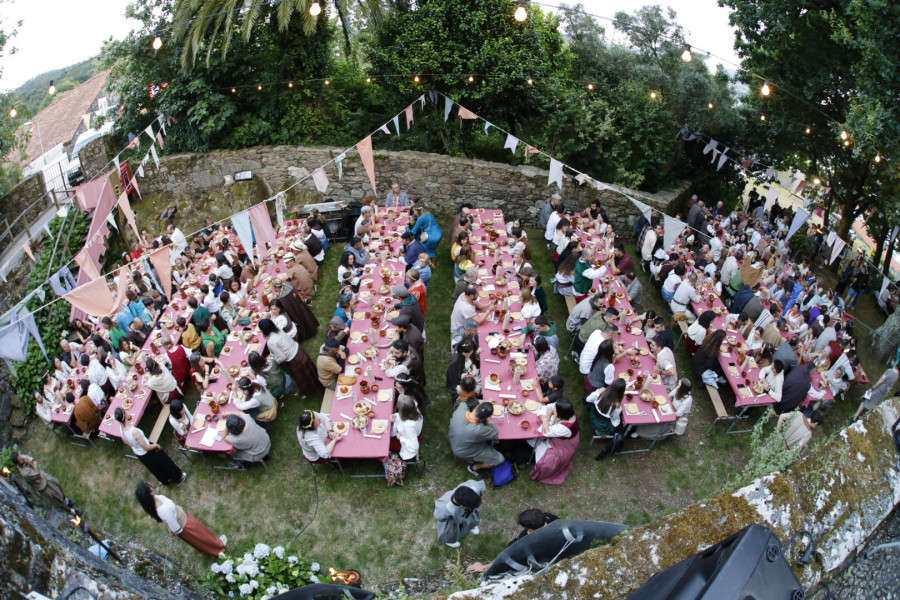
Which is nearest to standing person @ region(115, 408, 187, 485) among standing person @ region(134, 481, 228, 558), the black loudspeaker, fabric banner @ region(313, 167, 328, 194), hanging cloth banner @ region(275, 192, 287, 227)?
standing person @ region(134, 481, 228, 558)

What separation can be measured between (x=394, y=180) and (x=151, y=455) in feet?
32.5

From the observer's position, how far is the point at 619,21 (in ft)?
52.1

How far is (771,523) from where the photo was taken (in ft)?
8.97

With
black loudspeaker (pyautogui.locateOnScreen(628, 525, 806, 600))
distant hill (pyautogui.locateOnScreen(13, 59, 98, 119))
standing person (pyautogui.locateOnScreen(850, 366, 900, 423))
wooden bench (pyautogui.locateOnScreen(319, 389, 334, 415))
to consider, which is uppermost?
black loudspeaker (pyautogui.locateOnScreen(628, 525, 806, 600))

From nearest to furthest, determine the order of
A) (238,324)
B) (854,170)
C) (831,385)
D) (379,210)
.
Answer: (831,385) → (238,324) → (379,210) → (854,170)

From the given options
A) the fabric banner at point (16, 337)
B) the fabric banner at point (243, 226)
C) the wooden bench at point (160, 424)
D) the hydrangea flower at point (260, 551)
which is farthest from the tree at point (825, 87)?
the fabric banner at point (16, 337)

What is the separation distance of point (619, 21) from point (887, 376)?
11988 mm

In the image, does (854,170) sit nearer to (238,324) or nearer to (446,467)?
(446,467)

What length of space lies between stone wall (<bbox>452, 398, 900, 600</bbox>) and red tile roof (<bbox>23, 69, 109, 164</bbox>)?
32833mm

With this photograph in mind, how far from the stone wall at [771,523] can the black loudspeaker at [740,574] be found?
10.8 inches

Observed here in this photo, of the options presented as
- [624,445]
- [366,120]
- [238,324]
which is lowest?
[624,445]

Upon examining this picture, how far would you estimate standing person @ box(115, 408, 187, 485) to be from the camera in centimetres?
836

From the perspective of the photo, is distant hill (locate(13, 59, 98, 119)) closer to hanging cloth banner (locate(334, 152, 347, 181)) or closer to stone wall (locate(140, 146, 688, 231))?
stone wall (locate(140, 146, 688, 231))

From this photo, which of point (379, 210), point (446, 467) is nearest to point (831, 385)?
point (446, 467)
